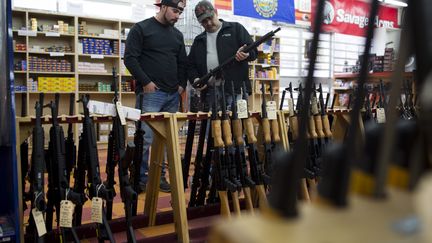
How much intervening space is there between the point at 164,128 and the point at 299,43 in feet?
26.3

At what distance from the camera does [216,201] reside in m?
2.90

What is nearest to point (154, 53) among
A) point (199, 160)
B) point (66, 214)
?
point (199, 160)

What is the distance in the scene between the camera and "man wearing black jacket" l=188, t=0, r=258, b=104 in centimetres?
328

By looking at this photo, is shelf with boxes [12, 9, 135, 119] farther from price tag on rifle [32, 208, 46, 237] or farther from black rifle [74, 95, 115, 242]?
price tag on rifle [32, 208, 46, 237]

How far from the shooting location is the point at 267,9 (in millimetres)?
7355

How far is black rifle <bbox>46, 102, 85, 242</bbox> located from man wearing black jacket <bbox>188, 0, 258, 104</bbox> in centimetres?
146

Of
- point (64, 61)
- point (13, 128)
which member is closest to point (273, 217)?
point (13, 128)

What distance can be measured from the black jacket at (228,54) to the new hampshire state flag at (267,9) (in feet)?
12.4

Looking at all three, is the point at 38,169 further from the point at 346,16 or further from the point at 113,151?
the point at 346,16

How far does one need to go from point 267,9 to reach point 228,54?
4.30 m

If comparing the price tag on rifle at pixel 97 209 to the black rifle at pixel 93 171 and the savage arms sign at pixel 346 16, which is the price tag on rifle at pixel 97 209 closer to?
the black rifle at pixel 93 171

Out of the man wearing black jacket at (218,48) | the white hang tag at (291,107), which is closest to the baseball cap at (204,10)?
the man wearing black jacket at (218,48)

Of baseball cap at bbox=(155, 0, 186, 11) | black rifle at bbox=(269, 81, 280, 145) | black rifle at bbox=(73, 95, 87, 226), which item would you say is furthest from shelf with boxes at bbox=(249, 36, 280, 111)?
black rifle at bbox=(73, 95, 87, 226)

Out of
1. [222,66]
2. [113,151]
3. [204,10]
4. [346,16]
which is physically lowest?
[113,151]
